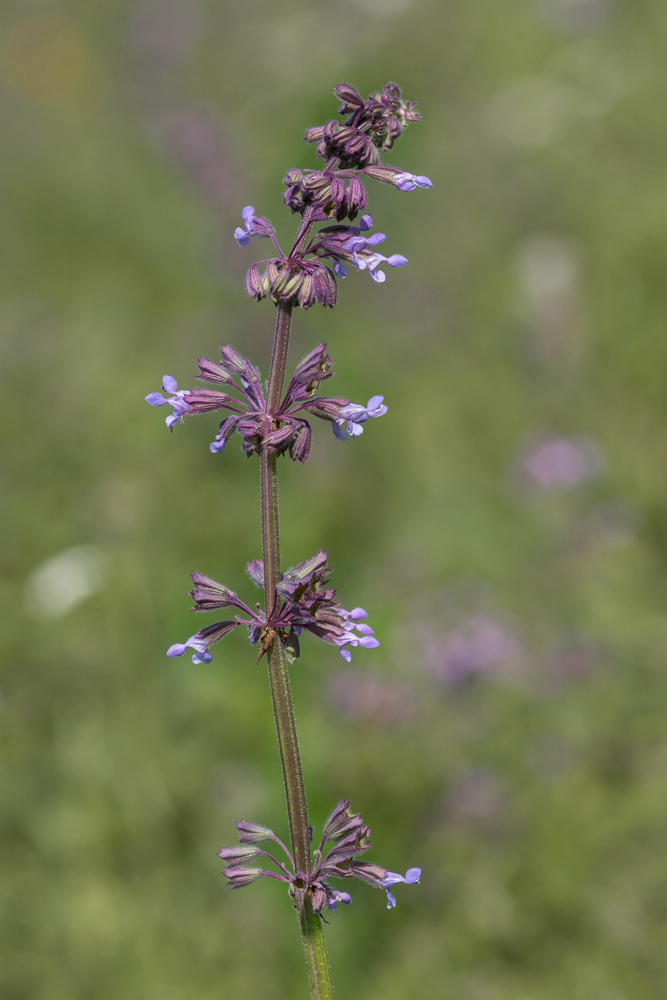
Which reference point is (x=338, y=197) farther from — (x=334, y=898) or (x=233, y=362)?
(x=334, y=898)

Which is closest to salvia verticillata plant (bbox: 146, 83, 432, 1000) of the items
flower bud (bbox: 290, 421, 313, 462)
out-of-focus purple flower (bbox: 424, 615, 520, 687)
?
flower bud (bbox: 290, 421, 313, 462)

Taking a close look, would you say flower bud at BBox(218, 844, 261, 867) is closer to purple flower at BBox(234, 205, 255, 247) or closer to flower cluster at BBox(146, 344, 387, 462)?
flower cluster at BBox(146, 344, 387, 462)

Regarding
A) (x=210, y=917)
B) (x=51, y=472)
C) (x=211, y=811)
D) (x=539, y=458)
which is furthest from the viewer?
(x=51, y=472)

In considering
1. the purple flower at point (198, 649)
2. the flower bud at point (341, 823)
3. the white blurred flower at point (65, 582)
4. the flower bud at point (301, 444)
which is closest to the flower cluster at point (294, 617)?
the purple flower at point (198, 649)

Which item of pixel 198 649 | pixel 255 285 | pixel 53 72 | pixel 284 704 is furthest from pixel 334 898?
pixel 53 72

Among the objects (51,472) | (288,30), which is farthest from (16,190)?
(51,472)

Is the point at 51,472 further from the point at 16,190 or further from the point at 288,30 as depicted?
the point at 288,30
